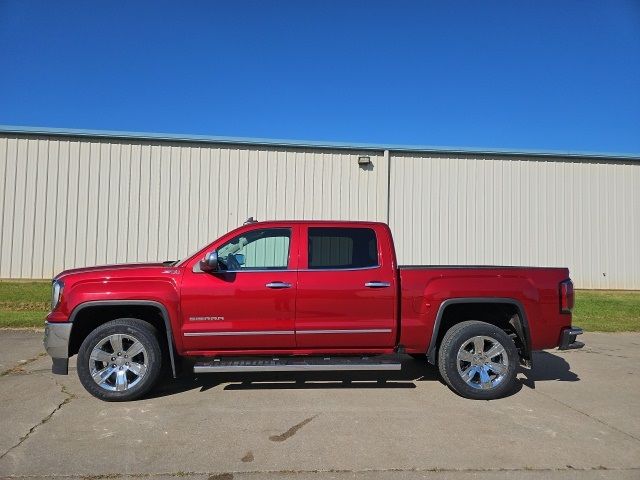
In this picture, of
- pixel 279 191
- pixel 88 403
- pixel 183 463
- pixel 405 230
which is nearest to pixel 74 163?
pixel 279 191

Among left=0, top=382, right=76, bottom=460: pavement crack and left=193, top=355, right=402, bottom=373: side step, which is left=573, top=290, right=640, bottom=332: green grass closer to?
left=193, top=355, right=402, bottom=373: side step

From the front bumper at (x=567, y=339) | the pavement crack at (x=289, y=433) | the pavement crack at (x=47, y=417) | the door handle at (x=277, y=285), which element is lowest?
the pavement crack at (x=47, y=417)

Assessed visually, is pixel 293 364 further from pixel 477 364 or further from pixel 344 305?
pixel 477 364

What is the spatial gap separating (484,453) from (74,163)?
13696 millimetres

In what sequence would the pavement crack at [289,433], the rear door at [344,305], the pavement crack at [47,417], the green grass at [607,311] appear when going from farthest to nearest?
the green grass at [607,311]
the rear door at [344,305]
the pavement crack at [289,433]
the pavement crack at [47,417]

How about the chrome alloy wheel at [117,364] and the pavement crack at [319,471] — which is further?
the chrome alloy wheel at [117,364]

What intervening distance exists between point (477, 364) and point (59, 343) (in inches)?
175

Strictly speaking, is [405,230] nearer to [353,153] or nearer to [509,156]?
[353,153]

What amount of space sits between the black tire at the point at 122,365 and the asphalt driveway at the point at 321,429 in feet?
0.45

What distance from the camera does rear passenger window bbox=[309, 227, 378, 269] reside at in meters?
5.71

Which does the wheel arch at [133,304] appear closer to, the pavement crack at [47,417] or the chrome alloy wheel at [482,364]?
the pavement crack at [47,417]

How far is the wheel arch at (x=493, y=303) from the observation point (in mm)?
5594

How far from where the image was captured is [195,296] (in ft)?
17.6

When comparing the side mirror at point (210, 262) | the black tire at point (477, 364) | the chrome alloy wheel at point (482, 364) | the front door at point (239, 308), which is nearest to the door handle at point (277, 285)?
the front door at point (239, 308)
